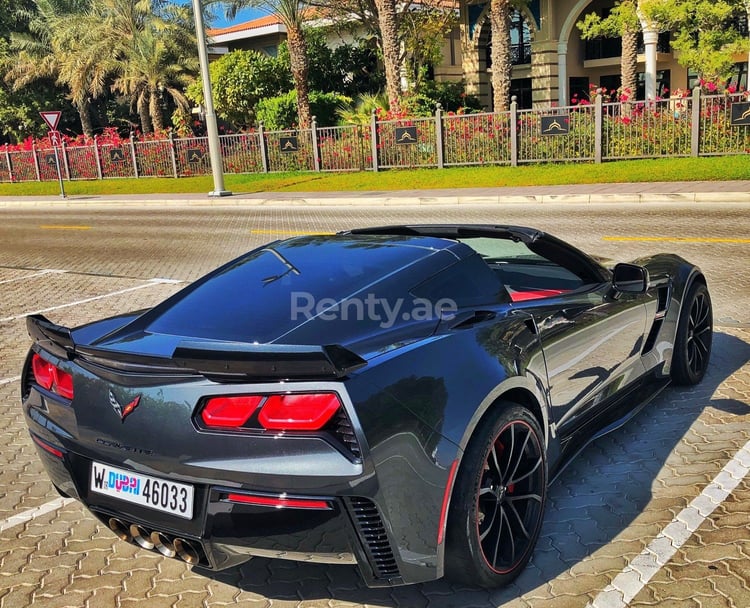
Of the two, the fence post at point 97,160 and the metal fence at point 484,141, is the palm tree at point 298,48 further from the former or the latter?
the fence post at point 97,160

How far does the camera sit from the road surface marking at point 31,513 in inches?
153

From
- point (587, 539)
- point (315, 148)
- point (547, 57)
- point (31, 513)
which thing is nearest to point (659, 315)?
point (587, 539)

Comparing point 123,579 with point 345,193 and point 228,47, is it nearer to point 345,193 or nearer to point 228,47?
point 345,193

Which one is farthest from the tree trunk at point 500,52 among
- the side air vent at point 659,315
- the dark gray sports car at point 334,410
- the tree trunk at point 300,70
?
the dark gray sports car at point 334,410

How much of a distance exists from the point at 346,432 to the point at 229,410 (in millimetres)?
414

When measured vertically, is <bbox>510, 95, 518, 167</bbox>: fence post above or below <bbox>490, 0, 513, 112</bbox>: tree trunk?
below

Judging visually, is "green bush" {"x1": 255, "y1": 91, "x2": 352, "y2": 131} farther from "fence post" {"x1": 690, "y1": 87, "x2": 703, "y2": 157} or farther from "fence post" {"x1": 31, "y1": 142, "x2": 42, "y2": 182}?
"fence post" {"x1": 690, "y1": 87, "x2": 703, "y2": 157}

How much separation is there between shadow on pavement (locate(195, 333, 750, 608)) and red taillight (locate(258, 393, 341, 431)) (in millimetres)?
945

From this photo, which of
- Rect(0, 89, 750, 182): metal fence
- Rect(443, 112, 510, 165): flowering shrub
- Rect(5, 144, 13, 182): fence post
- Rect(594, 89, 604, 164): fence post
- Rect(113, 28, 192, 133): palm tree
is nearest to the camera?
Rect(0, 89, 750, 182): metal fence

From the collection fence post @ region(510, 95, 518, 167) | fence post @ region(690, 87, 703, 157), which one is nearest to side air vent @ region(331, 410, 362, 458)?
fence post @ region(690, 87, 703, 157)

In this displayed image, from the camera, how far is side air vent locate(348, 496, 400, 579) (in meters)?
2.51

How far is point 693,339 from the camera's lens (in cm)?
516

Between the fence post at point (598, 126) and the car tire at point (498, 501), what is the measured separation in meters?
20.3

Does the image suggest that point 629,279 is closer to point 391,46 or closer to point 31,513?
point 31,513
